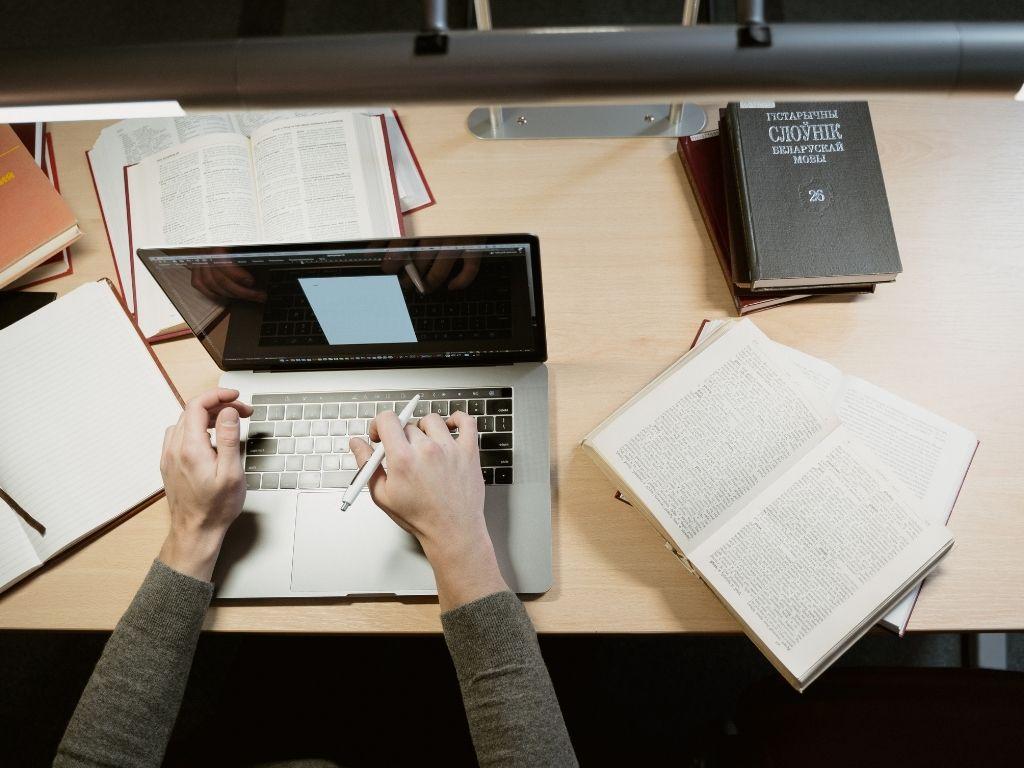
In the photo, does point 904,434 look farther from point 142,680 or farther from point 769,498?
point 142,680

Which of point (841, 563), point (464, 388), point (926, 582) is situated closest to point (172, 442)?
point (464, 388)

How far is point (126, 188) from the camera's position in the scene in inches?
38.9

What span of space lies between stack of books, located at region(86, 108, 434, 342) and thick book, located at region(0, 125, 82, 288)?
0.18 ft

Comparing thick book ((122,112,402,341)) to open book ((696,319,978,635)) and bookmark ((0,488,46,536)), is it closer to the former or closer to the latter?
bookmark ((0,488,46,536))

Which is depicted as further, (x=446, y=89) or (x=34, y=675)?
(x=34, y=675)

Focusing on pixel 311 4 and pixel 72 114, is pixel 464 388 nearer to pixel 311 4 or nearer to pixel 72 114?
pixel 72 114

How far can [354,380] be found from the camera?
87cm

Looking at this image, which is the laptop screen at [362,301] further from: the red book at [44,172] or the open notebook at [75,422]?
the red book at [44,172]

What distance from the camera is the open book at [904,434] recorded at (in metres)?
0.78

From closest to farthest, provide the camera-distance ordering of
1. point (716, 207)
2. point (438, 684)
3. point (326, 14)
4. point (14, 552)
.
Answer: point (14, 552), point (716, 207), point (438, 684), point (326, 14)

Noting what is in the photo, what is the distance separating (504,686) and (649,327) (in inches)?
18.2

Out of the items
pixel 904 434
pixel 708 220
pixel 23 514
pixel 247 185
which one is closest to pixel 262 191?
pixel 247 185

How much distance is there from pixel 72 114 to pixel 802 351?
2.60 feet

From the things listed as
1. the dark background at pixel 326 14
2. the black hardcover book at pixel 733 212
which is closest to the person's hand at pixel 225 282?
the black hardcover book at pixel 733 212
